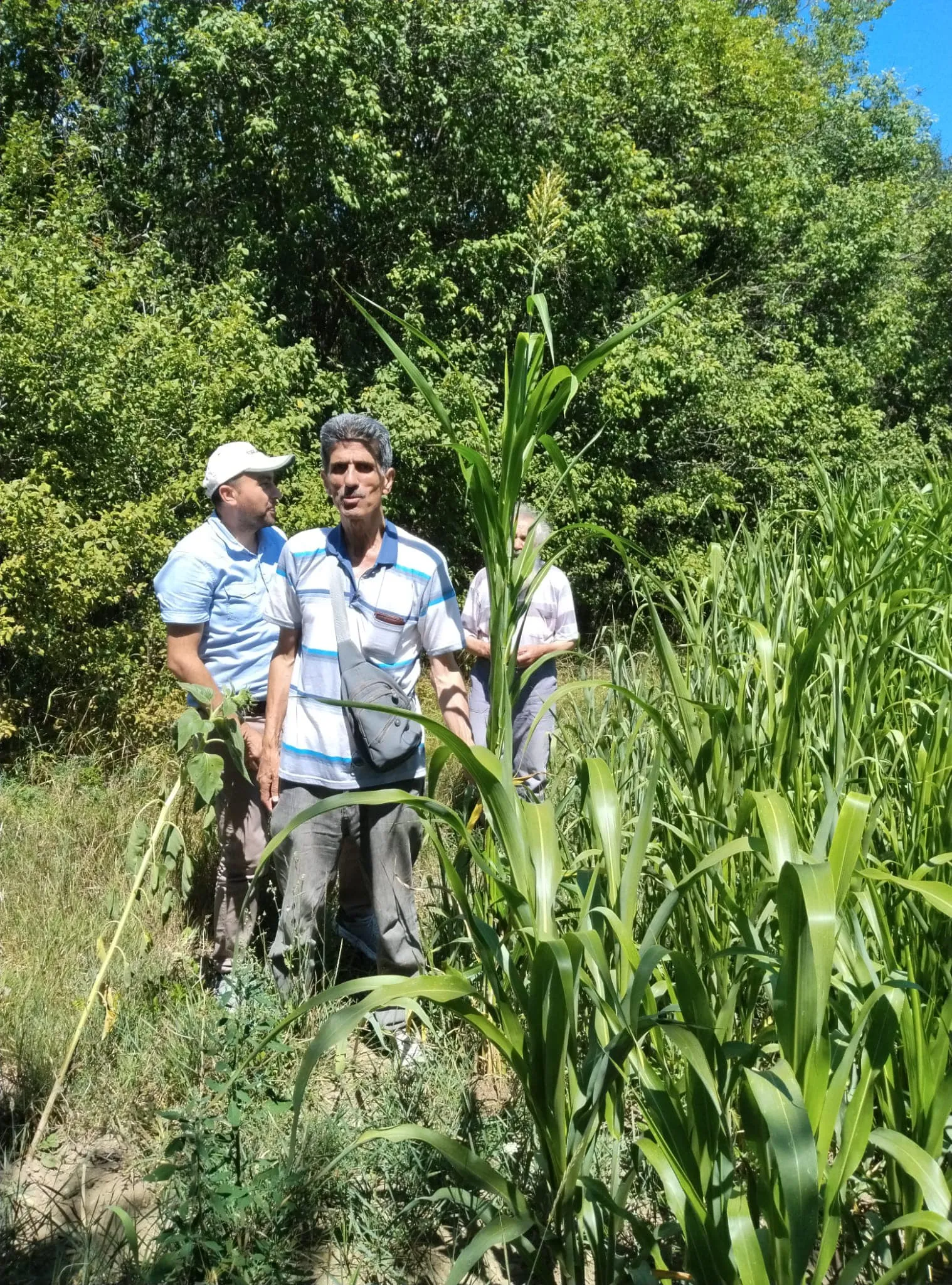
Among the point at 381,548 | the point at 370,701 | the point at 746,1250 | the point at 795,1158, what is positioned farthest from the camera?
the point at 381,548

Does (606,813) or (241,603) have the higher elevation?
(241,603)

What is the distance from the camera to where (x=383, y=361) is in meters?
9.86

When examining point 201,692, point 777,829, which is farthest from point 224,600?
point 777,829

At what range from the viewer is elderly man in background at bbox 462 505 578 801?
15.2 feet

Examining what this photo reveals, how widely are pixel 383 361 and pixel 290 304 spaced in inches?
38.2

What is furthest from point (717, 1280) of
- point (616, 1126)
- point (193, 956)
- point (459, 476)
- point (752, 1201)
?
point (459, 476)

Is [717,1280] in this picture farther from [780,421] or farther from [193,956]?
[780,421]

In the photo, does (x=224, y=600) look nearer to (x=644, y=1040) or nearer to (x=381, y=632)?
(x=381, y=632)

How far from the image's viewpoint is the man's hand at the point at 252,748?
141 inches

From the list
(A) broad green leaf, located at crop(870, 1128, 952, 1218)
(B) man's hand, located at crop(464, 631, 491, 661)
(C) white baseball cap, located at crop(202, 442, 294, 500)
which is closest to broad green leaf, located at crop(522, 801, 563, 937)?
(A) broad green leaf, located at crop(870, 1128, 952, 1218)

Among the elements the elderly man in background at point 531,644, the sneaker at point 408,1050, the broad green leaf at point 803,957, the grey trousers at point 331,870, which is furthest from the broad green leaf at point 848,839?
the elderly man in background at point 531,644

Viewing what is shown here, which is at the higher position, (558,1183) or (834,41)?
(834,41)

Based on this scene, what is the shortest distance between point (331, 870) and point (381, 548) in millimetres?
923

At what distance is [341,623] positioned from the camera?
10.2 ft
